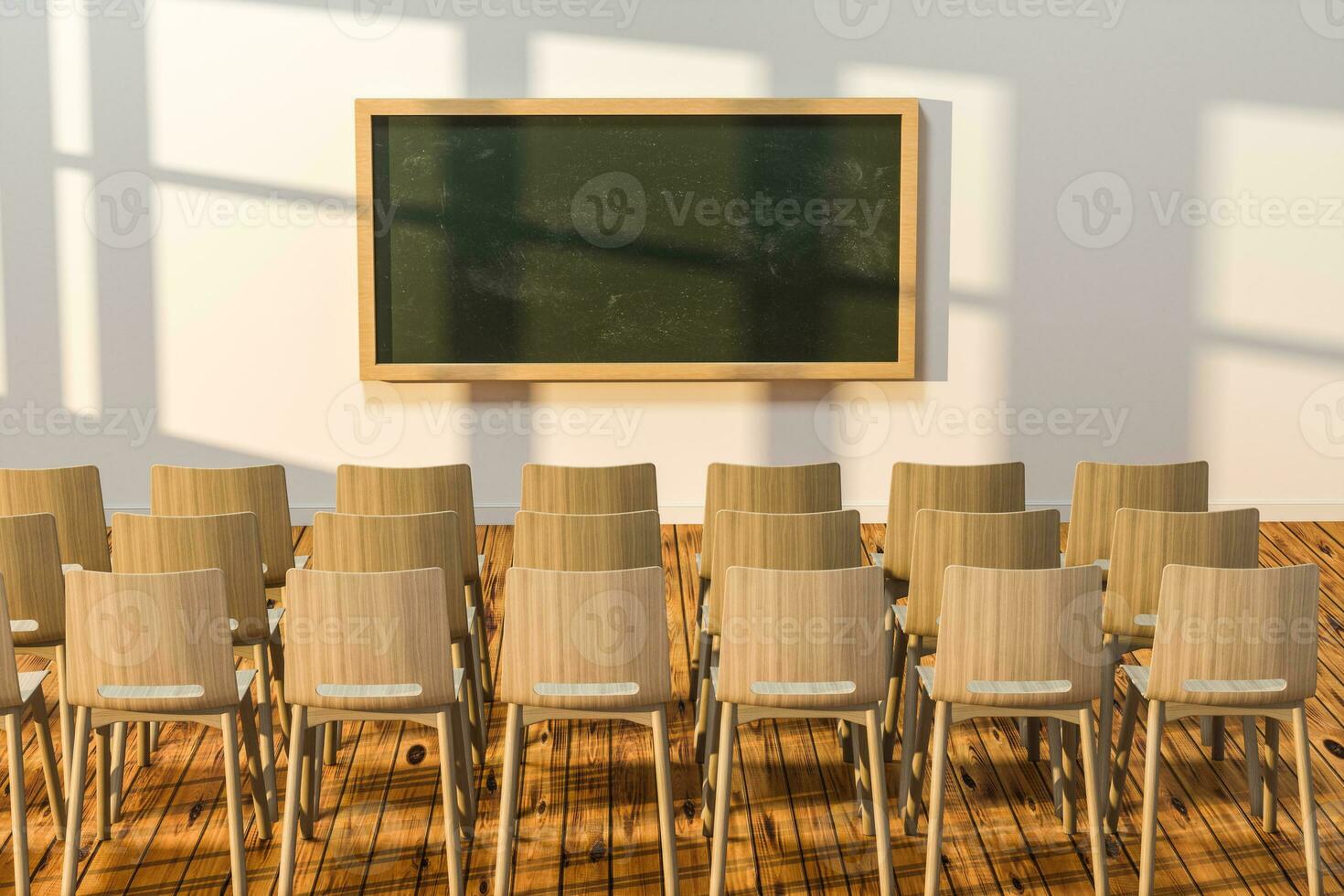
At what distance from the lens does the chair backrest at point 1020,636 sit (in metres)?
3.27

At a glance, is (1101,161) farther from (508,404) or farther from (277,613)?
(277,613)

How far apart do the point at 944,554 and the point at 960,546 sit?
6cm

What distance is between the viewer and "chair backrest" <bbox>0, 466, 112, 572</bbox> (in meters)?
4.39

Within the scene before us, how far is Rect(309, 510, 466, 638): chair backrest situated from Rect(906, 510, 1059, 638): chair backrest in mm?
1400

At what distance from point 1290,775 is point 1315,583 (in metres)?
1.15

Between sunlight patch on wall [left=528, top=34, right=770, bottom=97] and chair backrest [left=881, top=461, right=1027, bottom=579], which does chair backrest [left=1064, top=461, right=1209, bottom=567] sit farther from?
sunlight patch on wall [left=528, top=34, right=770, bottom=97]

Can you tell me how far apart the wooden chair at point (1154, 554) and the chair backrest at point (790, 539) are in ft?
2.63

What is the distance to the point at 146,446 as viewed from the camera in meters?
7.17

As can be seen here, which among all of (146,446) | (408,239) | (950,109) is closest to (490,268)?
(408,239)
